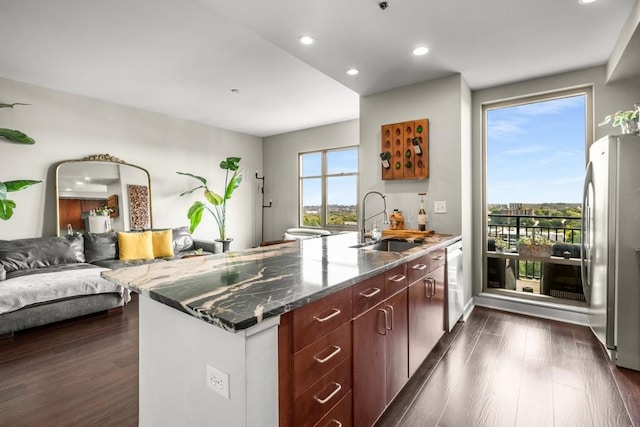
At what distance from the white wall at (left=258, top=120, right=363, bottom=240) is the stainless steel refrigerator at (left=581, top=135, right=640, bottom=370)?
13.2 ft

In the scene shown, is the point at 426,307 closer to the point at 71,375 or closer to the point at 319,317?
the point at 319,317

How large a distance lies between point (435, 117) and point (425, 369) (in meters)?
2.44

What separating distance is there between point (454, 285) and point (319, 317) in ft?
6.98

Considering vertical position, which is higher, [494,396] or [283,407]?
[283,407]

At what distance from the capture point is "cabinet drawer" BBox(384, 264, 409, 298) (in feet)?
5.68

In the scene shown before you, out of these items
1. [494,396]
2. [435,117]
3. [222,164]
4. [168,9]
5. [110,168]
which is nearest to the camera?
[494,396]

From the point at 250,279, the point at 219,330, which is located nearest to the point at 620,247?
the point at 250,279

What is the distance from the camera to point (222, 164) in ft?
19.0

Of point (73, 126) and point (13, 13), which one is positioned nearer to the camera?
point (13, 13)

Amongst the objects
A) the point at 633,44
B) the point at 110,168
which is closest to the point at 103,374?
the point at 110,168

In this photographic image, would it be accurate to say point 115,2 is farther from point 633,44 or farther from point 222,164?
point 633,44

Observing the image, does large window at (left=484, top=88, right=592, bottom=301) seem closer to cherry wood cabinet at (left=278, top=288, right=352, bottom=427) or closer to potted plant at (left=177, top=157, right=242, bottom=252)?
cherry wood cabinet at (left=278, top=288, right=352, bottom=427)

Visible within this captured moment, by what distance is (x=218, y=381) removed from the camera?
102 cm

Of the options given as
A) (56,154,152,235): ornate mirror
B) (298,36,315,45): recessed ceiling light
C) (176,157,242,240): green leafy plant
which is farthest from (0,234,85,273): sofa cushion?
(298,36,315,45): recessed ceiling light
